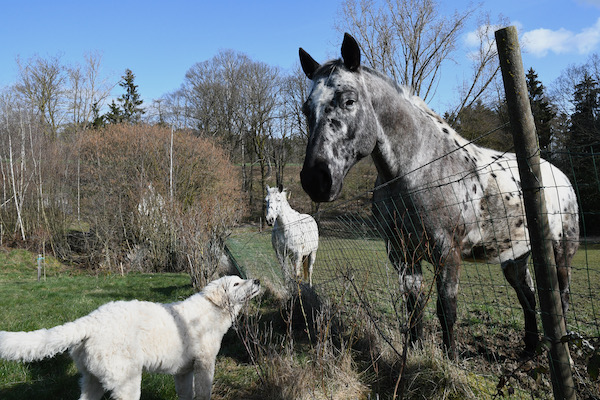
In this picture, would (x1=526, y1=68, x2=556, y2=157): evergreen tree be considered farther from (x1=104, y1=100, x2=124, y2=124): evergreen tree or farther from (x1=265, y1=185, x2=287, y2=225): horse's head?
(x1=104, y1=100, x2=124, y2=124): evergreen tree

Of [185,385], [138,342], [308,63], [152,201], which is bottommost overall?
[185,385]

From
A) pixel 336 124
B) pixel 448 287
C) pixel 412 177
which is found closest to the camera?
pixel 336 124

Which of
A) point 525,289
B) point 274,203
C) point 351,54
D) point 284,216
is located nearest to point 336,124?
point 351,54

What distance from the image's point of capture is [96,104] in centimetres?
3366

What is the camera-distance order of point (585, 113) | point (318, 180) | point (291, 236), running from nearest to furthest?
point (318, 180) → point (291, 236) → point (585, 113)

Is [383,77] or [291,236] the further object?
[291,236]

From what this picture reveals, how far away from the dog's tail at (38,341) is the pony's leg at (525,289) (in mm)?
3721

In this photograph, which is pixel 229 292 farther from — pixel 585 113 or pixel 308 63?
pixel 585 113

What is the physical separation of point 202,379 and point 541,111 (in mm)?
28521

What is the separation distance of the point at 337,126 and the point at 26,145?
20758mm

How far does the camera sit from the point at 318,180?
251 centimetres

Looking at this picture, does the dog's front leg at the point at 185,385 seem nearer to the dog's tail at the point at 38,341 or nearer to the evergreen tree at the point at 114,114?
the dog's tail at the point at 38,341

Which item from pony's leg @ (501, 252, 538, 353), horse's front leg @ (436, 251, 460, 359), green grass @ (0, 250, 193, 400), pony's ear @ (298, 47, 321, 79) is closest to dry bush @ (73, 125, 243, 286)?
green grass @ (0, 250, 193, 400)

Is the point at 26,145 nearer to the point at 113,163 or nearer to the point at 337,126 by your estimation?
the point at 113,163
